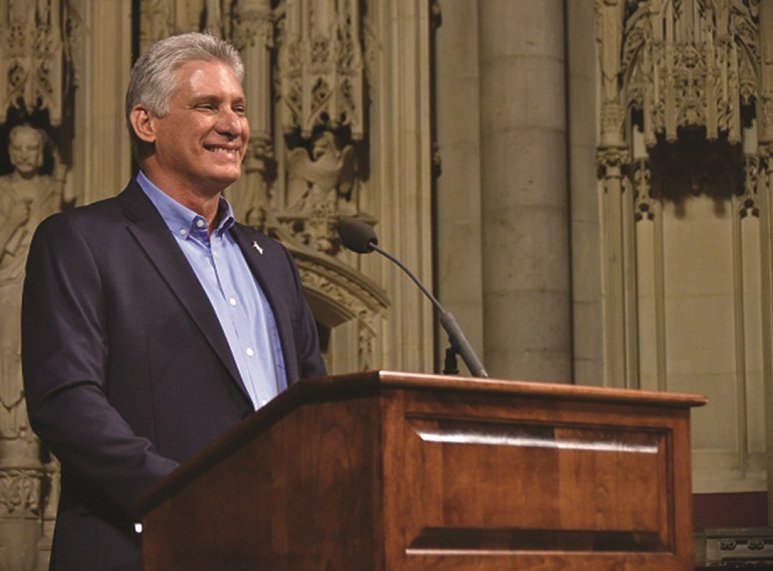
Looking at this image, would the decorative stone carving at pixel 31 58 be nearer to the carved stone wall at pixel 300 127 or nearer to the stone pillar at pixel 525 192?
the carved stone wall at pixel 300 127

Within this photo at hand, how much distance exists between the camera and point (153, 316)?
289 cm

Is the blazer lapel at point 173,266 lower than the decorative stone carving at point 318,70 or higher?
lower

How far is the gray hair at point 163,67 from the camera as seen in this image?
3.01m

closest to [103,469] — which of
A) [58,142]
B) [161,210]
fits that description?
[161,210]

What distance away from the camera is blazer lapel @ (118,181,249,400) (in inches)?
114

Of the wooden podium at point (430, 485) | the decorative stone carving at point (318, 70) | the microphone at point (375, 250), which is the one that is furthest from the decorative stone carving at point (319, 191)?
the wooden podium at point (430, 485)

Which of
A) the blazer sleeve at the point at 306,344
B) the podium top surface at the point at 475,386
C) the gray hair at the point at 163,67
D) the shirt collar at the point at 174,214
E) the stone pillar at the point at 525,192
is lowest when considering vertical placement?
the podium top surface at the point at 475,386

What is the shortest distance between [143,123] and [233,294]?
33cm

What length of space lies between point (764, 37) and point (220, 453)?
792 cm

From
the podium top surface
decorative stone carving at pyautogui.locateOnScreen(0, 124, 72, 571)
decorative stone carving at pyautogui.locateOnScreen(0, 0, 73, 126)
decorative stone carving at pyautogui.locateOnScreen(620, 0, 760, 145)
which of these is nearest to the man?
the podium top surface

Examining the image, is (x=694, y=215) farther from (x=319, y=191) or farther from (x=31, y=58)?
(x=31, y=58)

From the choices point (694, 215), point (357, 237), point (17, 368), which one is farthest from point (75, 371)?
point (694, 215)

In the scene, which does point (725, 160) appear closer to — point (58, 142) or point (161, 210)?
point (58, 142)

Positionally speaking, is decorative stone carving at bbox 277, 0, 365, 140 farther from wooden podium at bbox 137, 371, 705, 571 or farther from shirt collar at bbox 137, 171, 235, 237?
wooden podium at bbox 137, 371, 705, 571
